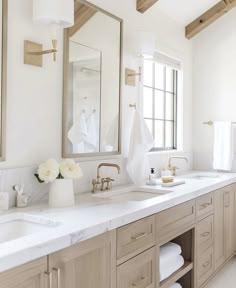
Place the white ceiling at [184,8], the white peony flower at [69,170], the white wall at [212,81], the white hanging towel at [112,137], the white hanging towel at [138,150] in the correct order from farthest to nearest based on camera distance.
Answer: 1. the white wall at [212,81]
2. the white ceiling at [184,8]
3. the white hanging towel at [138,150]
4. the white hanging towel at [112,137]
5. the white peony flower at [69,170]

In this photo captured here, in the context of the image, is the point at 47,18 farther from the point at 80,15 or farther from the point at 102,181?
the point at 102,181

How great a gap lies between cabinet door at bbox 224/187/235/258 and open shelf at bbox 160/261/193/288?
87cm

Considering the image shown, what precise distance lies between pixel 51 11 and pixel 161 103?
83.7 inches

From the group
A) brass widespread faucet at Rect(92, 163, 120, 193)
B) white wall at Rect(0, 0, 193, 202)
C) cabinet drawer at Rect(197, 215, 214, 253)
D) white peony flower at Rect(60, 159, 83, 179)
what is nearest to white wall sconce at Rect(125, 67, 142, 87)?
white wall at Rect(0, 0, 193, 202)

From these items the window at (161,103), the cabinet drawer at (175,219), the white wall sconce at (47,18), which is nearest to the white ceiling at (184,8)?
the window at (161,103)

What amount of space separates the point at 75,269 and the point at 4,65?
110cm

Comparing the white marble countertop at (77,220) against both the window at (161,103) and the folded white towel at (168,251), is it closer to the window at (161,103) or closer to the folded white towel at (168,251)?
the folded white towel at (168,251)

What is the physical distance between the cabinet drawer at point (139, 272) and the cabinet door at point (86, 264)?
95 mm

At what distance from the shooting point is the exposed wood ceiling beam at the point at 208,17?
3748 mm

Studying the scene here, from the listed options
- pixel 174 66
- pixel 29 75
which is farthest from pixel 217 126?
pixel 29 75

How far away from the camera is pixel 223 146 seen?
3.85 metres

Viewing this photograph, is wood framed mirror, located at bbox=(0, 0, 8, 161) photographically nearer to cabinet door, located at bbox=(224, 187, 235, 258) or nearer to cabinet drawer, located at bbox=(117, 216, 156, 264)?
cabinet drawer, located at bbox=(117, 216, 156, 264)

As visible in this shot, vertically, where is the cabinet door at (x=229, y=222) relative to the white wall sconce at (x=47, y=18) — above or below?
below

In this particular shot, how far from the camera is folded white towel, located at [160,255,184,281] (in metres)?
2.29
